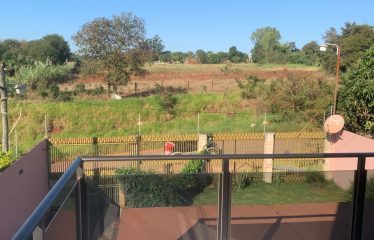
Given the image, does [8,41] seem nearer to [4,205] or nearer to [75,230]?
[4,205]

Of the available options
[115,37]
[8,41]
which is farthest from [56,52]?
[115,37]

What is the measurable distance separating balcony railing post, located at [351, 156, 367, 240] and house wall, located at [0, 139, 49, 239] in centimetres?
467

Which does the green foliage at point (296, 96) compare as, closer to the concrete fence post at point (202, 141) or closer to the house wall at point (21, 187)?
the concrete fence post at point (202, 141)

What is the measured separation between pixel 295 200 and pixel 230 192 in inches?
16.2

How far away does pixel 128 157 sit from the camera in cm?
211

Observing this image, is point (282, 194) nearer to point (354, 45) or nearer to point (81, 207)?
point (81, 207)

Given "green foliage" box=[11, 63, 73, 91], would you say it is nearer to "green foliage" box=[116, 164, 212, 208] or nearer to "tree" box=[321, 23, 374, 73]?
"tree" box=[321, 23, 374, 73]

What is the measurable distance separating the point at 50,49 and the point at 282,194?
127 feet

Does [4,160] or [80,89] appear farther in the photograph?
[80,89]

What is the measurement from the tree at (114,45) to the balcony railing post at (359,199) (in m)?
19.2

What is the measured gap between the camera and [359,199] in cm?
226

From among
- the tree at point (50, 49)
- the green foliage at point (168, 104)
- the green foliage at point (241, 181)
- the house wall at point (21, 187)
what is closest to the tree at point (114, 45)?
the green foliage at point (168, 104)

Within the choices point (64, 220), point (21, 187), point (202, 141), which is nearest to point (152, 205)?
point (64, 220)

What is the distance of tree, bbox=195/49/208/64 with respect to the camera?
4919cm
